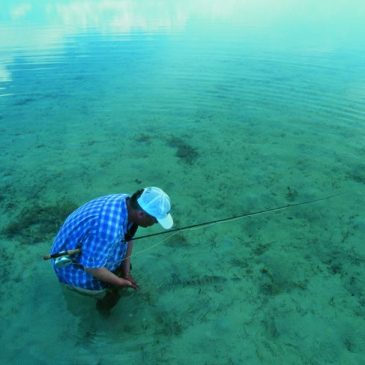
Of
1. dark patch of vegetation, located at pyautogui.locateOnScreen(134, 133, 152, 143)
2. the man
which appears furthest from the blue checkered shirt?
dark patch of vegetation, located at pyautogui.locateOnScreen(134, 133, 152, 143)

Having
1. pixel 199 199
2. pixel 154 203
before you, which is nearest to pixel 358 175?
pixel 199 199

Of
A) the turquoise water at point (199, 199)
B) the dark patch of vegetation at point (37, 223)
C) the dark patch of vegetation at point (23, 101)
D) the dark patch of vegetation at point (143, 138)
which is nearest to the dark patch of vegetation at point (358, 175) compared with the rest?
the turquoise water at point (199, 199)

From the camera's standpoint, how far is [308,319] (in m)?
3.62

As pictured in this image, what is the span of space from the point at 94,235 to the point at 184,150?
4.41m

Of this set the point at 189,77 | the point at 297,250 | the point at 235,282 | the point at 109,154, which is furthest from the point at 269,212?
the point at 189,77

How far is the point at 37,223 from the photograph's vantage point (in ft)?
16.1

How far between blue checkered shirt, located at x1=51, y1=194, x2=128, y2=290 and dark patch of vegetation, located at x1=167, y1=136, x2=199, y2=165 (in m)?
3.58

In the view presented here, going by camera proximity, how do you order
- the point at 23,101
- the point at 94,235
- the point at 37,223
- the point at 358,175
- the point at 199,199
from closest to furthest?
the point at 94,235 → the point at 37,223 → the point at 199,199 → the point at 358,175 → the point at 23,101

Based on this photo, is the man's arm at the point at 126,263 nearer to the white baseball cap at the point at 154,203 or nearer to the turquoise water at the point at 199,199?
the turquoise water at the point at 199,199

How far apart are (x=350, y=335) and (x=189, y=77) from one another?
9947 millimetres

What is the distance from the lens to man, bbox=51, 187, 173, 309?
2.80m

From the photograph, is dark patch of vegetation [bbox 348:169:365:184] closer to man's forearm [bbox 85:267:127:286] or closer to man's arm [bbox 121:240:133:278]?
man's arm [bbox 121:240:133:278]

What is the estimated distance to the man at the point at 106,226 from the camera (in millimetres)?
2803

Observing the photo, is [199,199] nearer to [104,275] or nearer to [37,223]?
[37,223]
